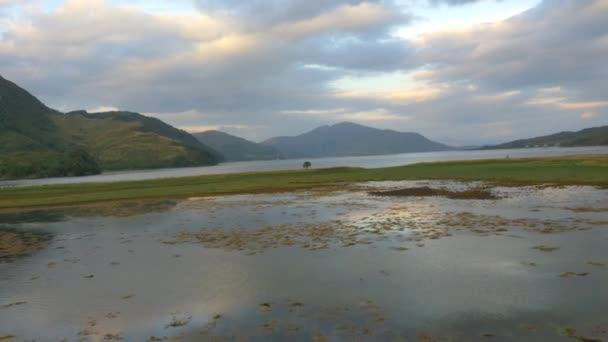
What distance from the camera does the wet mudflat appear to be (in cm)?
1123

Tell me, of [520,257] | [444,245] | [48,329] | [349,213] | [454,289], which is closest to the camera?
[48,329]

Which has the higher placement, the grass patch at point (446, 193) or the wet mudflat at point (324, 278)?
the grass patch at point (446, 193)

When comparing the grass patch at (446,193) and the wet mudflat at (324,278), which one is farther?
the grass patch at (446,193)

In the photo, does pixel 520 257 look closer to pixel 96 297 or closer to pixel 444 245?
pixel 444 245

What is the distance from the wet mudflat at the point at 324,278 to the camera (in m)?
11.2

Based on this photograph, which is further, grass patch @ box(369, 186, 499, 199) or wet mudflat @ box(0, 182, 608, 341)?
grass patch @ box(369, 186, 499, 199)

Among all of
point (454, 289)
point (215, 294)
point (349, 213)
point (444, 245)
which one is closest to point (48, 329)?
point (215, 294)

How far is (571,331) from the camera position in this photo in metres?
10.2

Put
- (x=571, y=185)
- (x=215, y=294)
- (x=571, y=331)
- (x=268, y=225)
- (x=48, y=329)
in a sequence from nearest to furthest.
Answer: (x=571, y=331) < (x=48, y=329) < (x=215, y=294) < (x=268, y=225) < (x=571, y=185)

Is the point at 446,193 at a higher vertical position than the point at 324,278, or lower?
higher

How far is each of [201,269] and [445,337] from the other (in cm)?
1168

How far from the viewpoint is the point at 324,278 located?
52.0 feet

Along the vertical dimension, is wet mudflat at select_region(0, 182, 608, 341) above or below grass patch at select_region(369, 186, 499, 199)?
below

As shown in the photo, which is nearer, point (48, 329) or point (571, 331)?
point (571, 331)
